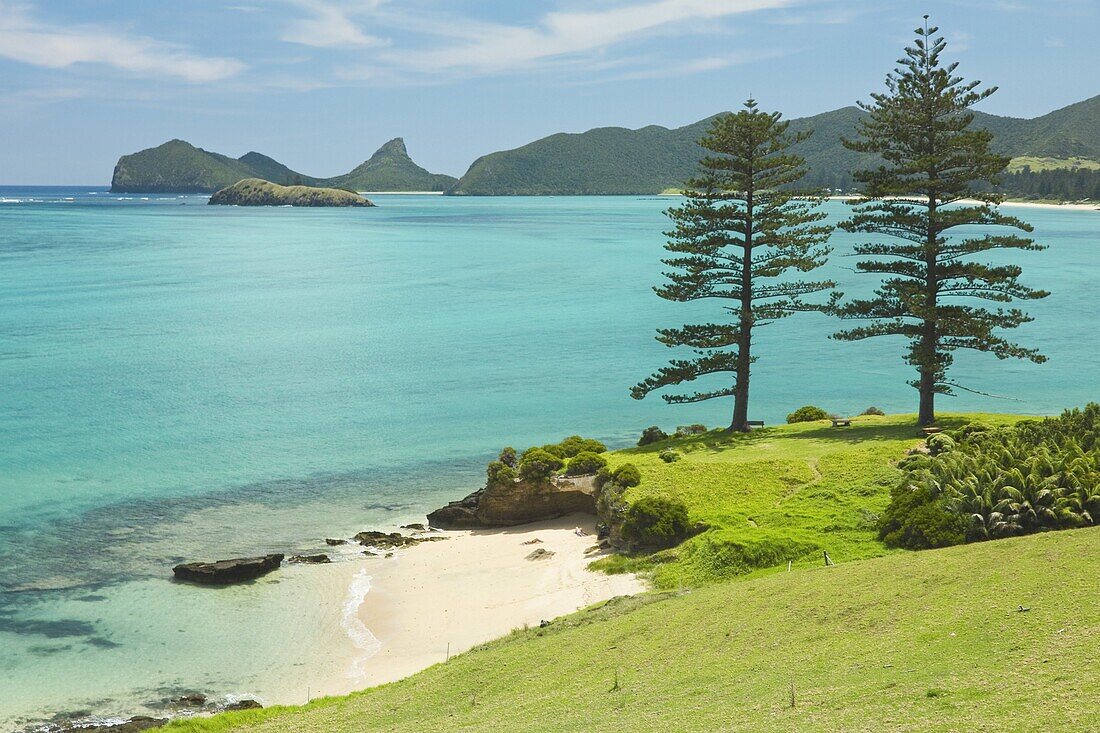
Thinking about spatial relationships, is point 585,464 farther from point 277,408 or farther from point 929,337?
point 277,408

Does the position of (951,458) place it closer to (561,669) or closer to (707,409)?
(561,669)

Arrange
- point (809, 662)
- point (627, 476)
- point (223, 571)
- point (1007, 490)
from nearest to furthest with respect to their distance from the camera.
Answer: point (809, 662) → point (1007, 490) → point (223, 571) → point (627, 476)

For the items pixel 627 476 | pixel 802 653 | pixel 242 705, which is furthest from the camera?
pixel 627 476

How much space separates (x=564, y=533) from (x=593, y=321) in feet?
178

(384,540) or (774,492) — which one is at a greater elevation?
(774,492)

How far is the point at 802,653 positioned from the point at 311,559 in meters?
19.7

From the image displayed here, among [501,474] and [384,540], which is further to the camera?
[501,474]

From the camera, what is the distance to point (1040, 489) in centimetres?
2144

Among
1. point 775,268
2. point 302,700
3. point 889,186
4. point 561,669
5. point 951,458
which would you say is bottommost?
point 302,700

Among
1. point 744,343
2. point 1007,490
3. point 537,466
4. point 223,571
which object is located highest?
point 744,343

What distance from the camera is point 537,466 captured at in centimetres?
3462

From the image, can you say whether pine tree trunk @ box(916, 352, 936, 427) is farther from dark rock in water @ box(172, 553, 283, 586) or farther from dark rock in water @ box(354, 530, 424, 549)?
dark rock in water @ box(172, 553, 283, 586)

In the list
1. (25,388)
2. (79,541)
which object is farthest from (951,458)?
(25,388)

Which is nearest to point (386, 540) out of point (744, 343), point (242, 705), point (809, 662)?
point (242, 705)
